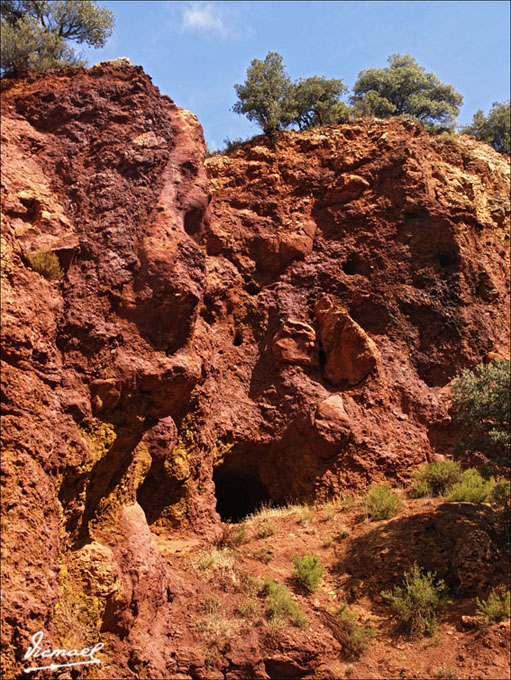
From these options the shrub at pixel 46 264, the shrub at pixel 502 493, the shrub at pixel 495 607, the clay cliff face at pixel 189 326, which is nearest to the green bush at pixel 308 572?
the clay cliff face at pixel 189 326

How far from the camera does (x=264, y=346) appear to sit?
45.1 ft

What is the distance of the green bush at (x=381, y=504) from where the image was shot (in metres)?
10.9

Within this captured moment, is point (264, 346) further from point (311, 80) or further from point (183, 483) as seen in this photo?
point (311, 80)

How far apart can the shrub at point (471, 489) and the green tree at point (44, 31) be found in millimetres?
10248

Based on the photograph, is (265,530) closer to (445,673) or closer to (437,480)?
(437,480)

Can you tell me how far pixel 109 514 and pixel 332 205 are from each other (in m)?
10.4

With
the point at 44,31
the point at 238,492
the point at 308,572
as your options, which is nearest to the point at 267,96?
the point at 44,31

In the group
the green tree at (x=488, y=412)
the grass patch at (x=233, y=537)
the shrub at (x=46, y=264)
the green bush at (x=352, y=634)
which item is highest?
the shrub at (x=46, y=264)

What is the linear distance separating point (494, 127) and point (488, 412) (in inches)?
646

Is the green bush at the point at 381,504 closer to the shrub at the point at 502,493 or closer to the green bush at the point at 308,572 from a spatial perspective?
the shrub at the point at 502,493

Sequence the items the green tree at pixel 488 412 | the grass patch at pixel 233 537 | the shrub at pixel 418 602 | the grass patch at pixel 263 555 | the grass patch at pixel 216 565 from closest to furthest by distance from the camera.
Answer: the shrub at pixel 418 602, the grass patch at pixel 216 565, the grass patch at pixel 263 555, the green tree at pixel 488 412, the grass patch at pixel 233 537

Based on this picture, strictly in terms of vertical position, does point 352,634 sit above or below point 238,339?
below

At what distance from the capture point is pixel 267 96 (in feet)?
61.6

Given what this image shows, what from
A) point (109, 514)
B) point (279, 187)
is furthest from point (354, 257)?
point (109, 514)
